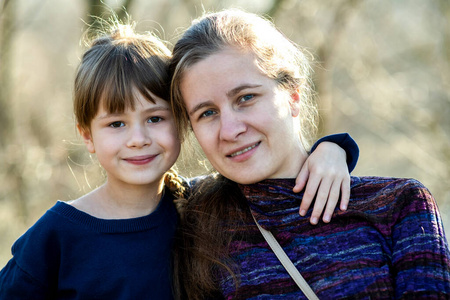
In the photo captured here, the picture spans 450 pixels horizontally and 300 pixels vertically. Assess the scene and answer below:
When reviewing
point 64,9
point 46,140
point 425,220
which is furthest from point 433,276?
point 64,9

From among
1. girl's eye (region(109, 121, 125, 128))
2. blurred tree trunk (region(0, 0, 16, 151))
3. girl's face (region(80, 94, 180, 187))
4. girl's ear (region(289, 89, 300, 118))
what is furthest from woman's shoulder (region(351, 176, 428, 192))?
blurred tree trunk (region(0, 0, 16, 151))

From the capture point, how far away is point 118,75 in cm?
221

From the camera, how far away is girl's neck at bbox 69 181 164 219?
7.29 feet

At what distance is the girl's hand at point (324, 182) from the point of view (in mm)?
2012

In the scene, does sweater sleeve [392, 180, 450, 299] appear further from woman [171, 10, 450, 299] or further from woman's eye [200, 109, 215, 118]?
woman's eye [200, 109, 215, 118]

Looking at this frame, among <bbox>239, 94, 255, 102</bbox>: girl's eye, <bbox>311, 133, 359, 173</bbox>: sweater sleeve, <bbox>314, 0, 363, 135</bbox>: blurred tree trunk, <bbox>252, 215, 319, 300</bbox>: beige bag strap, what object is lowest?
<bbox>252, 215, 319, 300</bbox>: beige bag strap

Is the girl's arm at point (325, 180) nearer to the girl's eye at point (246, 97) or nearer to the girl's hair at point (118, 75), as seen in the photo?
the girl's eye at point (246, 97)

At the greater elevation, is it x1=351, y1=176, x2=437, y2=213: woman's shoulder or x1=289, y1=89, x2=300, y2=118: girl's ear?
x1=289, y1=89, x2=300, y2=118: girl's ear

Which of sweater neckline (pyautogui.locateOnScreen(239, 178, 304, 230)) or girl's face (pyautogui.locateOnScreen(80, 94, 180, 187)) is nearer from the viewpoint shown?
sweater neckline (pyautogui.locateOnScreen(239, 178, 304, 230))

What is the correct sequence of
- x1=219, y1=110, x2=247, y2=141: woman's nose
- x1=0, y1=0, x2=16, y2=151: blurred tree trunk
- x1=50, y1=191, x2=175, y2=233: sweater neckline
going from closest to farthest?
x1=219, y1=110, x2=247, y2=141: woman's nose → x1=50, y1=191, x2=175, y2=233: sweater neckline → x1=0, y1=0, x2=16, y2=151: blurred tree trunk

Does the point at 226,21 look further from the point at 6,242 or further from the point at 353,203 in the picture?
the point at 6,242

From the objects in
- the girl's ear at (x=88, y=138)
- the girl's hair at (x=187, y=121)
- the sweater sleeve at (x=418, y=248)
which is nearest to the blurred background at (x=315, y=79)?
the girl's ear at (x=88, y=138)

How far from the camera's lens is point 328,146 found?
2266mm

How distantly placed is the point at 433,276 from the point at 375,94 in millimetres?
5989
